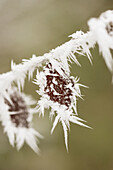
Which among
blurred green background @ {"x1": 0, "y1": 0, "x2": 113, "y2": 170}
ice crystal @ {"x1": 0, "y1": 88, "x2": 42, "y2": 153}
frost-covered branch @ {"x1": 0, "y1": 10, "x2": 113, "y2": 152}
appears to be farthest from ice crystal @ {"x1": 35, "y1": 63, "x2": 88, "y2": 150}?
blurred green background @ {"x1": 0, "y1": 0, "x2": 113, "y2": 170}

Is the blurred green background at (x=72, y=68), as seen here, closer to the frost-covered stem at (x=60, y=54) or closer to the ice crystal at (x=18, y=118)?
the ice crystal at (x=18, y=118)

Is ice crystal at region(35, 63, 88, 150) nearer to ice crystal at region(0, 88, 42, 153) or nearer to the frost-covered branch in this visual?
the frost-covered branch

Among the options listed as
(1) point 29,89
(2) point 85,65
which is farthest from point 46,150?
(2) point 85,65

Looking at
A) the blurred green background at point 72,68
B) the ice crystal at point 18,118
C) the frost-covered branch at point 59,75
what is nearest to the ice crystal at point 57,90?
the frost-covered branch at point 59,75

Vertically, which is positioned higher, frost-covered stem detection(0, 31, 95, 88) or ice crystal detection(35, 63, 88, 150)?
frost-covered stem detection(0, 31, 95, 88)

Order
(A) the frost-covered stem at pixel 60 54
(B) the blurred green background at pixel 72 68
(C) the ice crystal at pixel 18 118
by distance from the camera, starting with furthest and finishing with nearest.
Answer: (B) the blurred green background at pixel 72 68
(C) the ice crystal at pixel 18 118
(A) the frost-covered stem at pixel 60 54

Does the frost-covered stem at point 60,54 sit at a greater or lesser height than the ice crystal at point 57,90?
greater

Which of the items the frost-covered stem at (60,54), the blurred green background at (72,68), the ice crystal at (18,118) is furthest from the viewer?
the blurred green background at (72,68)

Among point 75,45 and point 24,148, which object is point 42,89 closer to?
point 75,45
